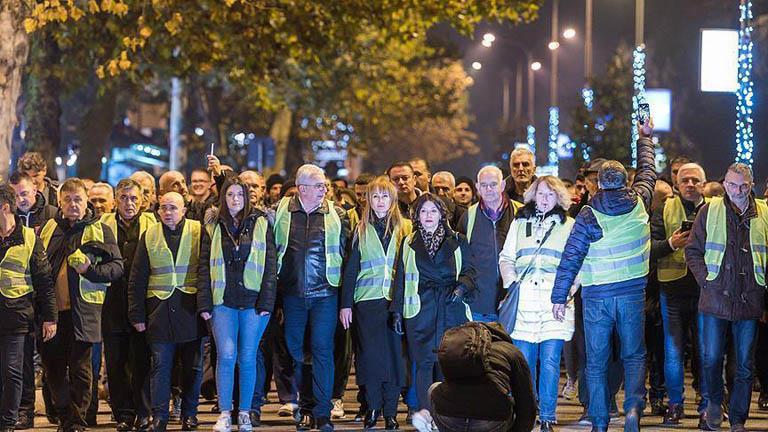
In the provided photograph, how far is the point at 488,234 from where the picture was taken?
12.3 m

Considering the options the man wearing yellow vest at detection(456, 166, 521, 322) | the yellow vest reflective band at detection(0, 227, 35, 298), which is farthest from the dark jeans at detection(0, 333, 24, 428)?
the man wearing yellow vest at detection(456, 166, 521, 322)

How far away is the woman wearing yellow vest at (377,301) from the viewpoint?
40.5 feet

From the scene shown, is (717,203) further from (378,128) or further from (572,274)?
(378,128)

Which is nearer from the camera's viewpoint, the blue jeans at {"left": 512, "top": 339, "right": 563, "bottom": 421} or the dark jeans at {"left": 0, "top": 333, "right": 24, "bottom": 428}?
the dark jeans at {"left": 0, "top": 333, "right": 24, "bottom": 428}

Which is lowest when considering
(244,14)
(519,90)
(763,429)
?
(763,429)

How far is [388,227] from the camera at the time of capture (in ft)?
40.7

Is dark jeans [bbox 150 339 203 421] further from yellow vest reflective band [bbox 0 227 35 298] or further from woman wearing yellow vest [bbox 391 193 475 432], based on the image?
woman wearing yellow vest [bbox 391 193 475 432]

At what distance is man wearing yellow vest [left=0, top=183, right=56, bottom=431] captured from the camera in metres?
11.4

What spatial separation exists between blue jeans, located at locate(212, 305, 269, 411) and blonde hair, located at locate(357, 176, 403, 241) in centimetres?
117

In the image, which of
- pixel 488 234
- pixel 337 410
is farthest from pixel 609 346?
pixel 337 410

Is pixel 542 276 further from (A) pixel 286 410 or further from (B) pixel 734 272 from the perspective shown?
(A) pixel 286 410

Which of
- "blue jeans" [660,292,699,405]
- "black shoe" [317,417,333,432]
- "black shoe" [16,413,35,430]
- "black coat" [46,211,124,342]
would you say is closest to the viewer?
"black coat" [46,211,124,342]

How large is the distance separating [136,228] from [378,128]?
3670cm

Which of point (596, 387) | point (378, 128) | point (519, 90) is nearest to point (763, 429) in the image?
point (596, 387)
